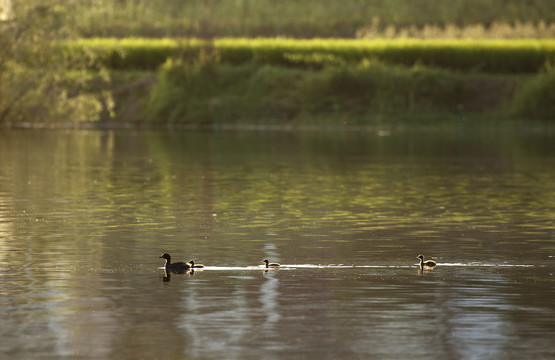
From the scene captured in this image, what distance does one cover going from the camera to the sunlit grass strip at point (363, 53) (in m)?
70.2

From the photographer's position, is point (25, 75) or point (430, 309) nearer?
point (430, 309)

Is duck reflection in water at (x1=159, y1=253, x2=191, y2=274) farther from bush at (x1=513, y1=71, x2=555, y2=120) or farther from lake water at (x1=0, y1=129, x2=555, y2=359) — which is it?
bush at (x1=513, y1=71, x2=555, y2=120)

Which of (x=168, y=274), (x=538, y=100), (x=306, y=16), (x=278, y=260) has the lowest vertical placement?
(x=168, y=274)

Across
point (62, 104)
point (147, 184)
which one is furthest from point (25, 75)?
point (147, 184)

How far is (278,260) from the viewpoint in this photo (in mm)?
16703

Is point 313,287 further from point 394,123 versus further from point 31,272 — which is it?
point 394,123

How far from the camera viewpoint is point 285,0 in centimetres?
10175

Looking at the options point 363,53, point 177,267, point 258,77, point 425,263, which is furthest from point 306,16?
point 177,267

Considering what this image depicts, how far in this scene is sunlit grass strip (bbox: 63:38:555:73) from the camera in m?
70.2

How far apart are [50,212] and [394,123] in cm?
4203

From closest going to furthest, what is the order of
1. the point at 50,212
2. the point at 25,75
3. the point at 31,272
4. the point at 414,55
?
1. the point at 31,272
2. the point at 50,212
3. the point at 25,75
4. the point at 414,55

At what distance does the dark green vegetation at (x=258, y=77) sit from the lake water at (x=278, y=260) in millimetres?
21391

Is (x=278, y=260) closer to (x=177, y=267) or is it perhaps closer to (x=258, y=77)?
(x=177, y=267)

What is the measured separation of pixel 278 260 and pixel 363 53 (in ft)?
182
